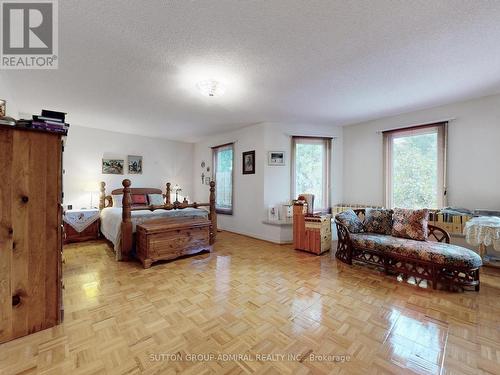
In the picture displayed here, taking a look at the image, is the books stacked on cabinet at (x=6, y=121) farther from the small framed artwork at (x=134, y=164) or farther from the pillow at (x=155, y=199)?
the small framed artwork at (x=134, y=164)

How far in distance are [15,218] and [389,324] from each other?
313cm

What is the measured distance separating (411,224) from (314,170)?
7.15ft

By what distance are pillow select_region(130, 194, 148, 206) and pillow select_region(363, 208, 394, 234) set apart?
15.9 ft

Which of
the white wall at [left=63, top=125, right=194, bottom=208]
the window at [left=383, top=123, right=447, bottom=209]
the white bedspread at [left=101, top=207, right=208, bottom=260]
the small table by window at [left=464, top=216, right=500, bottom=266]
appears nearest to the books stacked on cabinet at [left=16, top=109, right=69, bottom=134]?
the white bedspread at [left=101, top=207, right=208, bottom=260]

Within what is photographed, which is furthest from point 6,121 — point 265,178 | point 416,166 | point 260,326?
point 416,166

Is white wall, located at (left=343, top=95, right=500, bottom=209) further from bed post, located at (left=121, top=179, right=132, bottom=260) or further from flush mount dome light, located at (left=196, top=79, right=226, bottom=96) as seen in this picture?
bed post, located at (left=121, top=179, right=132, bottom=260)

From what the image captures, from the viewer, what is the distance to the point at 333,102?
3.46 meters

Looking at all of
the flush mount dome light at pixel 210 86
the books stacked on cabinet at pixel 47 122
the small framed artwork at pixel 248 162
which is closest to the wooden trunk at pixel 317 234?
the small framed artwork at pixel 248 162

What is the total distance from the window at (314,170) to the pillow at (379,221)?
130 centimetres

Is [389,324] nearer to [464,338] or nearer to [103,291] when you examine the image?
[464,338]

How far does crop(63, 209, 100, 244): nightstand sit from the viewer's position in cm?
Answer: 427

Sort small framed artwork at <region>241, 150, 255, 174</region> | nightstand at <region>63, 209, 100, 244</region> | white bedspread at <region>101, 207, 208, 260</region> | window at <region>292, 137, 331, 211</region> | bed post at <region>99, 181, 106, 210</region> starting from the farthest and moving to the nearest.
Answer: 1. bed post at <region>99, 181, 106, 210</region>
2. small framed artwork at <region>241, 150, 255, 174</region>
3. window at <region>292, 137, 331, 211</region>
4. nightstand at <region>63, 209, 100, 244</region>
5. white bedspread at <region>101, 207, 208, 260</region>

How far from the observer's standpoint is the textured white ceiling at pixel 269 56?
5.43 feet

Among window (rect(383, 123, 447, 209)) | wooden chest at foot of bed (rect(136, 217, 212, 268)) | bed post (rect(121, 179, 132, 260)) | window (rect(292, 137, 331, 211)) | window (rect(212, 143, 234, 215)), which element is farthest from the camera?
window (rect(212, 143, 234, 215))
